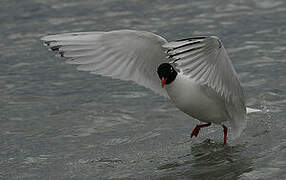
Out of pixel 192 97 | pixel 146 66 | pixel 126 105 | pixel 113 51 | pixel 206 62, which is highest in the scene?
pixel 206 62

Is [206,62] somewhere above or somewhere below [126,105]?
above

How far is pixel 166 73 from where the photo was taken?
7.11m

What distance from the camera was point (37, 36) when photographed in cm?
1141

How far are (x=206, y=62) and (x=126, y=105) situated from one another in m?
2.82

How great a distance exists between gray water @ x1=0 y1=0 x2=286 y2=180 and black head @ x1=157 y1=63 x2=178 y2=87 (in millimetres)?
706

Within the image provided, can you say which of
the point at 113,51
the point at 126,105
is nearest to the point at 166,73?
the point at 113,51

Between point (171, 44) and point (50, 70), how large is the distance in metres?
4.46

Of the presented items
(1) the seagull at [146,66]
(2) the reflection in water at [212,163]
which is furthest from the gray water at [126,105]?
(1) the seagull at [146,66]

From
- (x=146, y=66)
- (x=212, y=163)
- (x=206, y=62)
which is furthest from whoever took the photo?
(x=146, y=66)

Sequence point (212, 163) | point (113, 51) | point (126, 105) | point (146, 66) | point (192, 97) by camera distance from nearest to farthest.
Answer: point (212, 163) < point (192, 97) < point (113, 51) < point (146, 66) < point (126, 105)

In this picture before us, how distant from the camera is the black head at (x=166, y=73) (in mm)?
7094

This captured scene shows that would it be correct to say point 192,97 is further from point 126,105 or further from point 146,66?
point 126,105

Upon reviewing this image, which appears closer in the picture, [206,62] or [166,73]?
[206,62]

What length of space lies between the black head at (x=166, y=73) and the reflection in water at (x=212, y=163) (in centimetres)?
73
